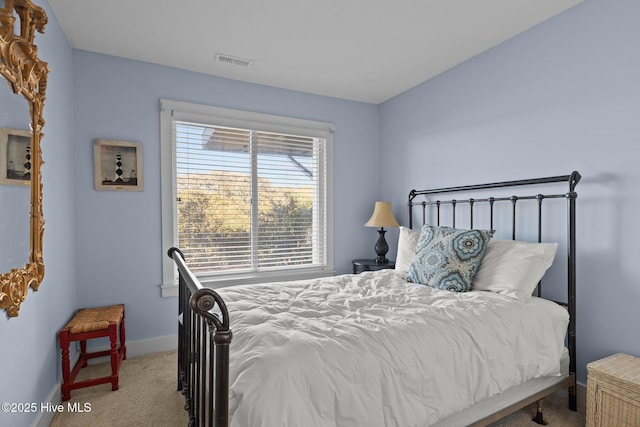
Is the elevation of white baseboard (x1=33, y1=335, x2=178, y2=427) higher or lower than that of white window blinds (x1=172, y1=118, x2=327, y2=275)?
lower

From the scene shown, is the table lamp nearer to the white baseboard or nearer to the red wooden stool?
the white baseboard

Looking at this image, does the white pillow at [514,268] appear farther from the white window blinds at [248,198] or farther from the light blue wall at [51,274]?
the light blue wall at [51,274]

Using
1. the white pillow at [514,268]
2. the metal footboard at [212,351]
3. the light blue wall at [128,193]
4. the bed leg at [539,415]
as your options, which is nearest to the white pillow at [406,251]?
the white pillow at [514,268]

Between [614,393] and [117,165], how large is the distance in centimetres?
356

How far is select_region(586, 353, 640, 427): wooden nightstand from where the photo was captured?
155 centimetres

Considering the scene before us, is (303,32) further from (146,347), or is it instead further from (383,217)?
(146,347)

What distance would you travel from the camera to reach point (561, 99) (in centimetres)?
223

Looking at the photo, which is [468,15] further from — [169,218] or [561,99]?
[169,218]

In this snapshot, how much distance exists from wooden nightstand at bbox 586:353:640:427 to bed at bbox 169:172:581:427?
0.20 meters

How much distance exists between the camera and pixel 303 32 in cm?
245

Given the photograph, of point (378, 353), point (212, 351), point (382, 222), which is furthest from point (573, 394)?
point (212, 351)

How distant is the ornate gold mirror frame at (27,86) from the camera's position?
1.33m

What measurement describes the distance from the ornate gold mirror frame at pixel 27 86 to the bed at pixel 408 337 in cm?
66

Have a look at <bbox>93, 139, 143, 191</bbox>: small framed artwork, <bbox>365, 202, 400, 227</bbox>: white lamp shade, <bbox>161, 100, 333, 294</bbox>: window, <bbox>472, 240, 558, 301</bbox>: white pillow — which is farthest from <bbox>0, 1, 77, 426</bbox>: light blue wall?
<bbox>365, 202, 400, 227</bbox>: white lamp shade
